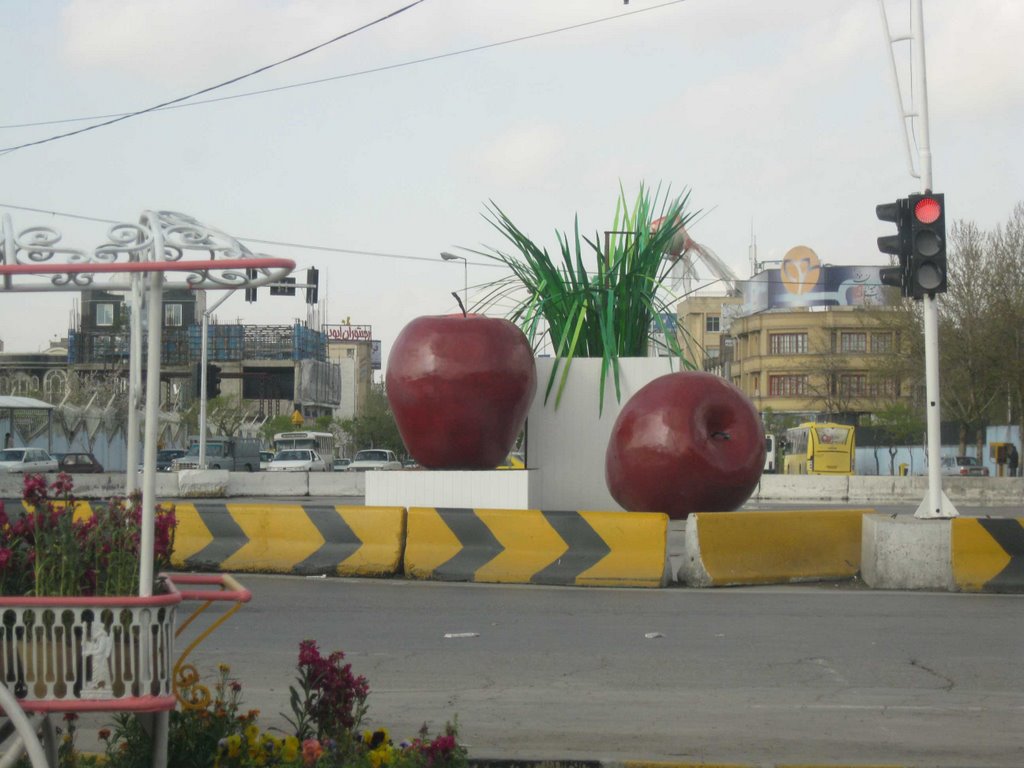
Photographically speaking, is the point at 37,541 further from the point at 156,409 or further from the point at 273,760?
the point at 273,760

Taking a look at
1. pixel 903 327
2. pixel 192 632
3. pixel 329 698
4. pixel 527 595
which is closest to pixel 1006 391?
pixel 903 327

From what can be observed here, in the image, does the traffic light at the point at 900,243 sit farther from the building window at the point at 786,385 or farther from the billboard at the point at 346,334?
the billboard at the point at 346,334

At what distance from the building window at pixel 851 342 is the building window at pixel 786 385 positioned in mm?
3716

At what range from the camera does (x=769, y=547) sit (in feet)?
44.4

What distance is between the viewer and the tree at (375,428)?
278ft

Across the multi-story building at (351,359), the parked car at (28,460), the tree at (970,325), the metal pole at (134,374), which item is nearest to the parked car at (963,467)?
the tree at (970,325)

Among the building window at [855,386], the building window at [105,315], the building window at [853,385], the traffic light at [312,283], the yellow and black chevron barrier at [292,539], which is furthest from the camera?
the building window at [853,385]

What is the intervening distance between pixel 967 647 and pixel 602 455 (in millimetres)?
8866

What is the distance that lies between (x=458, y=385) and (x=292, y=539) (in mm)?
3236

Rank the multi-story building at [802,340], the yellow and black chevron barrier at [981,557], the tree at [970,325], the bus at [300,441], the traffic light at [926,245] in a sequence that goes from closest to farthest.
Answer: the yellow and black chevron barrier at [981,557], the traffic light at [926,245], the tree at [970,325], the bus at [300,441], the multi-story building at [802,340]

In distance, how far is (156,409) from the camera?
455cm

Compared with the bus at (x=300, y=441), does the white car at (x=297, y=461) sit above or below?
below

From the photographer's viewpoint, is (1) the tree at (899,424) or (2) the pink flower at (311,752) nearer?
(2) the pink flower at (311,752)

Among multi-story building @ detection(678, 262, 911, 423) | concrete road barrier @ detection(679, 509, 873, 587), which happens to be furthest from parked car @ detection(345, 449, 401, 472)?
concrete road barrier @ detection(679, 509, 873, 587)
